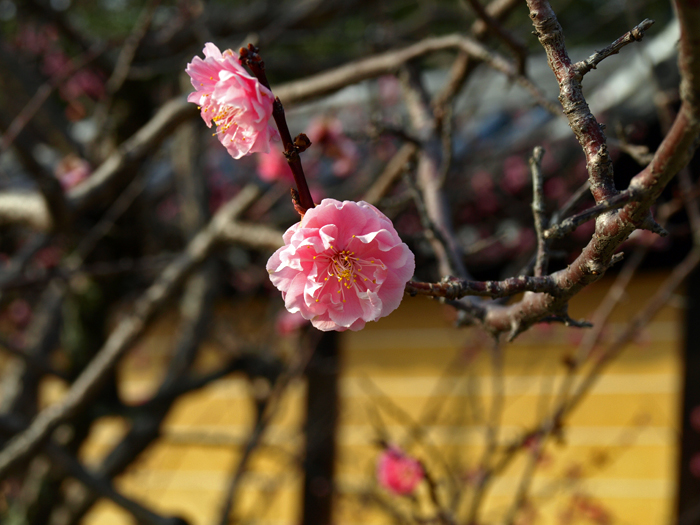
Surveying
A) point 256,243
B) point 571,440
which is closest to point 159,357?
point 571,440

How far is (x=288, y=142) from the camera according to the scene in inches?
26.9

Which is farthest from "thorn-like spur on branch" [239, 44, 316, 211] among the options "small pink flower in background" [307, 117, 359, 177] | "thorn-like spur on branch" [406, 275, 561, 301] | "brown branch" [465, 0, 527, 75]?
"small pink flower in background" [307, 117, 359, 177]

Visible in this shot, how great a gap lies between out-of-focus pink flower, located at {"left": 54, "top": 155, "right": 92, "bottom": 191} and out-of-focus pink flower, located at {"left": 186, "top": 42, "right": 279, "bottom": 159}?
1.87m

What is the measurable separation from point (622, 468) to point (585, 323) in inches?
130

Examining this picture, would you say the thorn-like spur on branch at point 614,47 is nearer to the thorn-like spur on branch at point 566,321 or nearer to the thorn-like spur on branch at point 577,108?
the thorn-like spur on branch at point 577,108

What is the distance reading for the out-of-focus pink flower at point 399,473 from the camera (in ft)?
5.69

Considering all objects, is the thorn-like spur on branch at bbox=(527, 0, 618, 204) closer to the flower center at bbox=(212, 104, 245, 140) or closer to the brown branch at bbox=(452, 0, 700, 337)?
the brown branch at bbox=(452, 0, 700, 337)

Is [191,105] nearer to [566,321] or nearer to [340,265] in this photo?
[340,265]

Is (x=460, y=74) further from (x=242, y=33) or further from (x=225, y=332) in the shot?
(x=225, y=332)

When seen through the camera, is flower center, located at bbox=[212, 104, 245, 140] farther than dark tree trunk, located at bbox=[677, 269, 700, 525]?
No

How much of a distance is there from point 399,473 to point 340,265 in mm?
1289

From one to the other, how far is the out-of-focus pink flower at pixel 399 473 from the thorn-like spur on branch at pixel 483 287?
44.2 inches

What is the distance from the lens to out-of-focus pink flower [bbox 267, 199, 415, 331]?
0.65 meters

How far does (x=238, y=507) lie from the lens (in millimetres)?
4211
